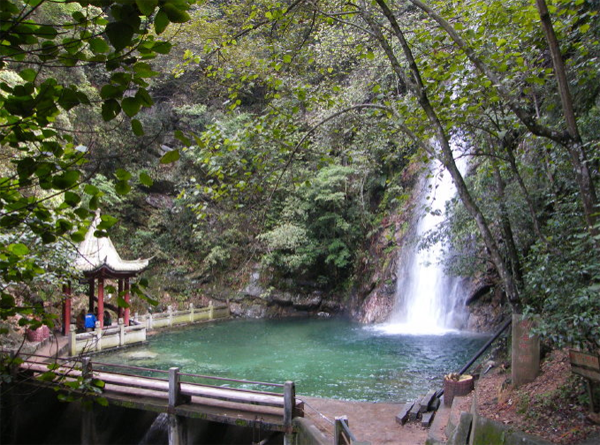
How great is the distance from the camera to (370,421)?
297 inches

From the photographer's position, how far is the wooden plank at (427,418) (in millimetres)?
7043

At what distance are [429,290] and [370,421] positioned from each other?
35.2 ft

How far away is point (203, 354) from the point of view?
1477cm

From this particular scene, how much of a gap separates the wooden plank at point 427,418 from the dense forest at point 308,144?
245cm

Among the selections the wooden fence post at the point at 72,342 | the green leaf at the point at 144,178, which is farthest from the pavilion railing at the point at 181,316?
the green leaf at the point at 144,178

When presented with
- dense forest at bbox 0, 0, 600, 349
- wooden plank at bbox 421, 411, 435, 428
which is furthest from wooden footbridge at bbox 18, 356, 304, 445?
dense forest at bbox 0, 0, 600, 349

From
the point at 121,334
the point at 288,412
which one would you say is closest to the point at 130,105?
the point at 288,412

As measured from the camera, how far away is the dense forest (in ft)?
6.76

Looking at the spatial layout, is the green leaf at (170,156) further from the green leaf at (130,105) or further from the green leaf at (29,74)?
the green leaf at (29,74)

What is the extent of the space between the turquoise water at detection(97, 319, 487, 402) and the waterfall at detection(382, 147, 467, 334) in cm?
108

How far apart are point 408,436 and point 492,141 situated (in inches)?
216

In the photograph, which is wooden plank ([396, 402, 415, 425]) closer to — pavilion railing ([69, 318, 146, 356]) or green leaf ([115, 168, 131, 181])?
green leaf ([115, 168, 131, 181])

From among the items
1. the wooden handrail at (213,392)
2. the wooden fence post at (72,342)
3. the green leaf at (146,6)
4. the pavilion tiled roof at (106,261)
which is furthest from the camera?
the pavilion tiled roof at (106,261)

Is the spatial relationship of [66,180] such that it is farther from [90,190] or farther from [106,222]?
[106,222]
